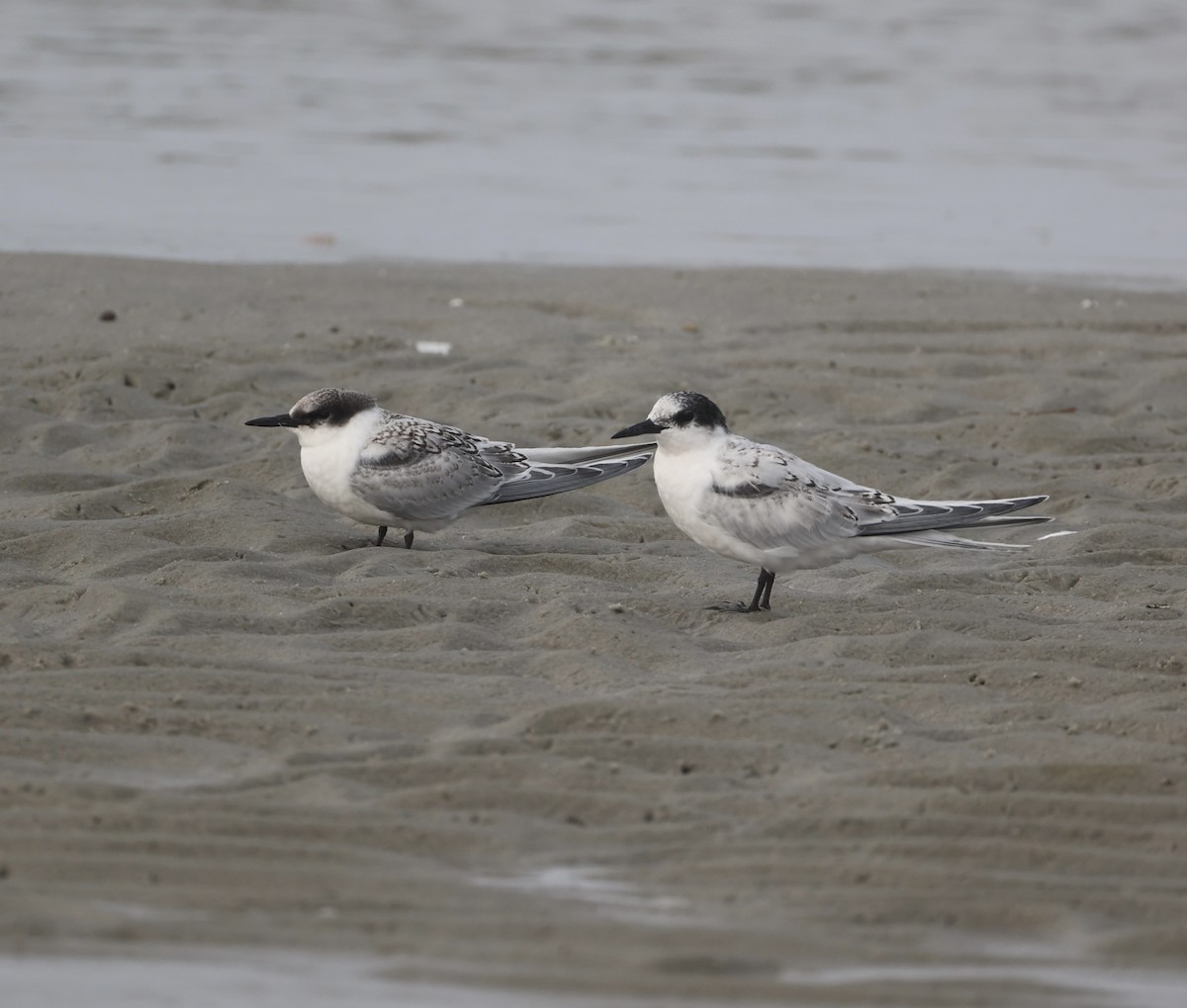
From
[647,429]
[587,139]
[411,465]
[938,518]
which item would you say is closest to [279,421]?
[411,465]

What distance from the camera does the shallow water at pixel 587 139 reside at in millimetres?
11273

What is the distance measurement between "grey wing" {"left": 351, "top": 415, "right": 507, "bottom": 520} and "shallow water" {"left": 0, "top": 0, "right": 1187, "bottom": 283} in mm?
4531

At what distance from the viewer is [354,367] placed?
8.09 meters

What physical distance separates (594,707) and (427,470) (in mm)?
1861

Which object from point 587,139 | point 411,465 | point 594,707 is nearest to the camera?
point 594,707

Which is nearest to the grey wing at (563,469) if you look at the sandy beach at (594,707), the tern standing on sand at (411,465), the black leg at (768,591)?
the tern standing on sand at (411,465)

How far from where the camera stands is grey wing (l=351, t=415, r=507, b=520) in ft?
19.0

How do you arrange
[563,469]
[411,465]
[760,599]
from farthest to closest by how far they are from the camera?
[563,469], [411,465], [760,599]

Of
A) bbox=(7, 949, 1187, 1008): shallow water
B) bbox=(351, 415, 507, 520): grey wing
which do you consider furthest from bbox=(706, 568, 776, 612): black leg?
bbox=(7, 949, 1187, 1008): shallow water

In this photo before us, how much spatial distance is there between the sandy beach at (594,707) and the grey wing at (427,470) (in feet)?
0.53

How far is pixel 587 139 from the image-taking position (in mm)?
15031

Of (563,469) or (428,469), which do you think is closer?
(428,469)

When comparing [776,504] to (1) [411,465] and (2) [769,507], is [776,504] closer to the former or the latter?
(2) [769,507]

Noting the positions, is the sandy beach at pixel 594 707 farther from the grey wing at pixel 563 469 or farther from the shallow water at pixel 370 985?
the grey wing at pixel 563 469
